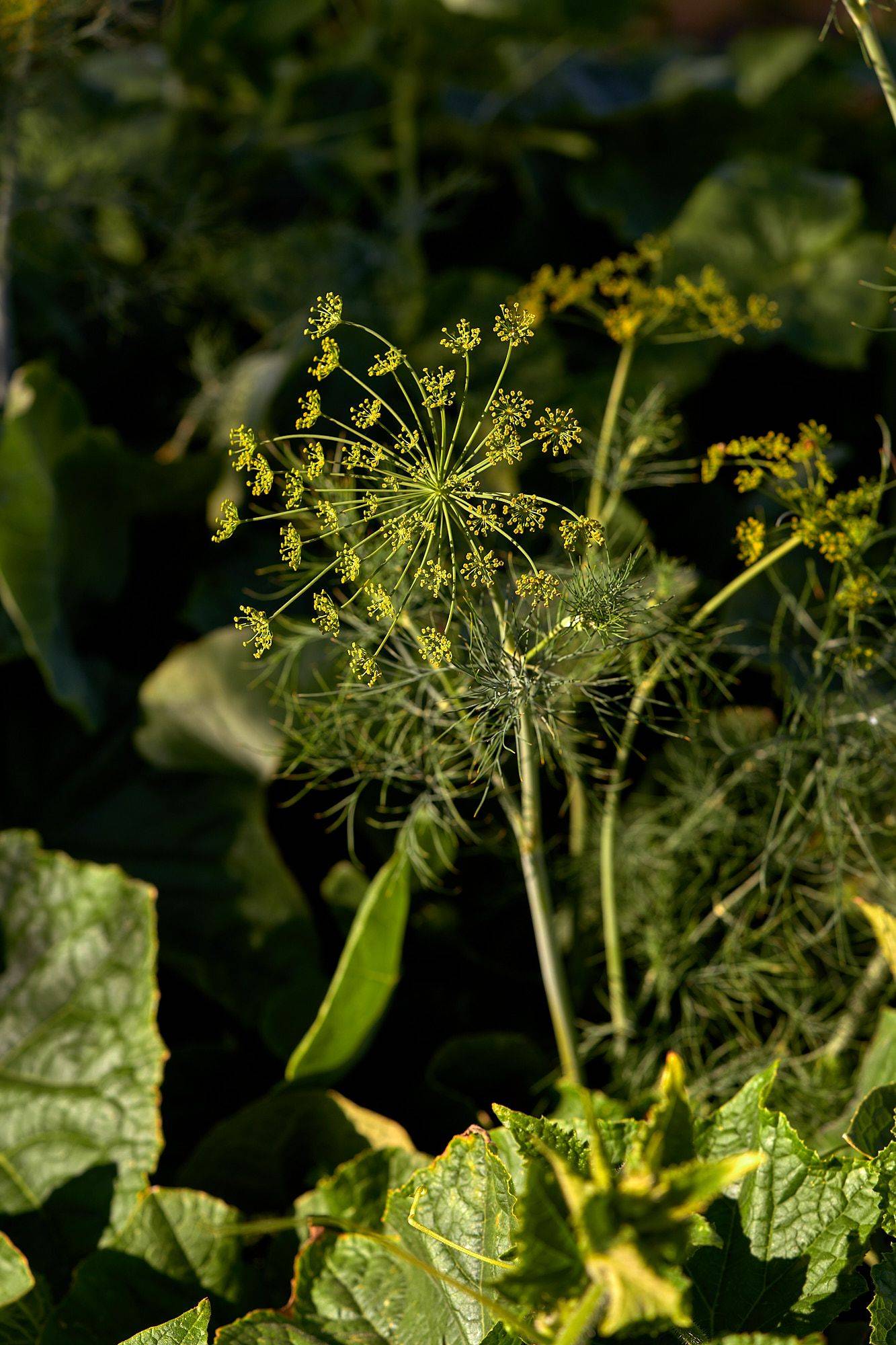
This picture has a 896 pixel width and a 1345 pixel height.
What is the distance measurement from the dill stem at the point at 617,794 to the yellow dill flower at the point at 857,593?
29mm

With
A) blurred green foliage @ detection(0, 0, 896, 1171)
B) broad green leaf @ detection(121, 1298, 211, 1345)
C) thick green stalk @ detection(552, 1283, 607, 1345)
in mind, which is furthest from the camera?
blurred green foliage @ detection(0, 0, 896, 1171)

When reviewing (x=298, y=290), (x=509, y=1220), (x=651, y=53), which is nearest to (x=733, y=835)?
(x=509, y=1220)

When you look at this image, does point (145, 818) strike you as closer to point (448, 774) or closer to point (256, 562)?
point (256, 562)

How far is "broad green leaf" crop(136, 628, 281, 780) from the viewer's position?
0.69 metres

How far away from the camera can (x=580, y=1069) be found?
1.79 ft

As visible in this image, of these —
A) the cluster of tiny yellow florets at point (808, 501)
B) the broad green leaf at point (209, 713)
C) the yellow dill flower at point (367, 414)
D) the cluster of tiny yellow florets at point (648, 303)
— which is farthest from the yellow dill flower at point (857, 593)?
the broad green leaf at point (209, 713)

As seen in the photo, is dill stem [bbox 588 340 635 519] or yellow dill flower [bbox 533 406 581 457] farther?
dill stem [bbox 588 340 635 519]

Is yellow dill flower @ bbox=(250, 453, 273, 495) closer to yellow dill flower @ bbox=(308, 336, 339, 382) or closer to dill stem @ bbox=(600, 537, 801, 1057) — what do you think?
yellow dill flower @ bbox=(308, 336, 339, 382)

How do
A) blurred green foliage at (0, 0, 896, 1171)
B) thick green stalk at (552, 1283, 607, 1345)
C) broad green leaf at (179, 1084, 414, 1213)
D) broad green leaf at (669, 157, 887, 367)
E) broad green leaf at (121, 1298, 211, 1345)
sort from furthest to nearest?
broad green leaf at (669, 157, 887, 367) → blurred green foliage at (0, 0, 896, 1171) → broad green leaf at (179, 1084, 414, 1213) → broad green leaf at (121, 1298, 211, 1345) → thick green stalk at (552, 1283, 607, 1345)

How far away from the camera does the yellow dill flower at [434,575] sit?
0.34 metres

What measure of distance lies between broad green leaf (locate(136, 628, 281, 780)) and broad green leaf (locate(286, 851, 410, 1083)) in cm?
12

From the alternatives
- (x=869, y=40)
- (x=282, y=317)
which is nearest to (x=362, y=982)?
(x=869, y=40)

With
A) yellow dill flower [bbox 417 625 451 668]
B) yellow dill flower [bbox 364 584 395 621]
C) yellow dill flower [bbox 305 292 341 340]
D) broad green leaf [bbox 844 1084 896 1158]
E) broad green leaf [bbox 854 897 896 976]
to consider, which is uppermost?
yellow dill flower [bbox 305 292 341 340]

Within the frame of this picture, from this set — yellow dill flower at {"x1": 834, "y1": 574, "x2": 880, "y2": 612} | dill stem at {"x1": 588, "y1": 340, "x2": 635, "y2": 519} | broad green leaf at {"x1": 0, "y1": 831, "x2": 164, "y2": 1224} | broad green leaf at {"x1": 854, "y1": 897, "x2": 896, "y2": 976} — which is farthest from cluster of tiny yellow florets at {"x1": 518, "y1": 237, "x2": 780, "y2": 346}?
broad green leaf at {"x1": 0, "y1": 831, "x2": 164, "y2": 1224}
